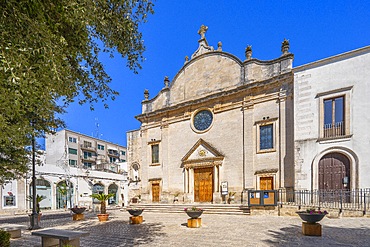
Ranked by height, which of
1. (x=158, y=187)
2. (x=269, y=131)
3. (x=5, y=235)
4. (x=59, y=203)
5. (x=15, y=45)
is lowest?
(x=59, y=203)

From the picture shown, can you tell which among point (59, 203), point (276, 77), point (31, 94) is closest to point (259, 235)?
point (31, 94)

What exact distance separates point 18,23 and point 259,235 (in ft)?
28.7

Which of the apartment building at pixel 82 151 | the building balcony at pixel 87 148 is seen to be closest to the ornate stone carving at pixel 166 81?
the apartment building at pixel 82 151

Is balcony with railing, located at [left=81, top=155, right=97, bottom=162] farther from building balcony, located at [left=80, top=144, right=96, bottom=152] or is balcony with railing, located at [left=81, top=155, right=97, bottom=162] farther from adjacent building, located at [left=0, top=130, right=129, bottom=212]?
building balcony, located at [left=80, top=144, right=96, bottom=152]

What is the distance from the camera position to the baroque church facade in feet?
56.4

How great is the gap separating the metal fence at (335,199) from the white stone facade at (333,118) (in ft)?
1.49

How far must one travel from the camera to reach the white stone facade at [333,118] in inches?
525

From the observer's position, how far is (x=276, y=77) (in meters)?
17.4

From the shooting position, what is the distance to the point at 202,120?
21469mm

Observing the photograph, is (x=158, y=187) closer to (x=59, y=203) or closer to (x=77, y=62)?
(x=59, y=203)

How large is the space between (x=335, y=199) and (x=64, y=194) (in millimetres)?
28298

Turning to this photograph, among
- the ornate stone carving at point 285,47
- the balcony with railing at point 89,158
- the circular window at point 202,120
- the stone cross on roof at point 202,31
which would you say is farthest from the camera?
the balcony with railing at point 89,158

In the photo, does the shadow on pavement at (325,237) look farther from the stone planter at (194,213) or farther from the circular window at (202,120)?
the circular window at (202,120)

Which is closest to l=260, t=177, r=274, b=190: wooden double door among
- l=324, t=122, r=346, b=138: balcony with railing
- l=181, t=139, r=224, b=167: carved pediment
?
l=181, t=139, r=224, b=167: carved pediment
